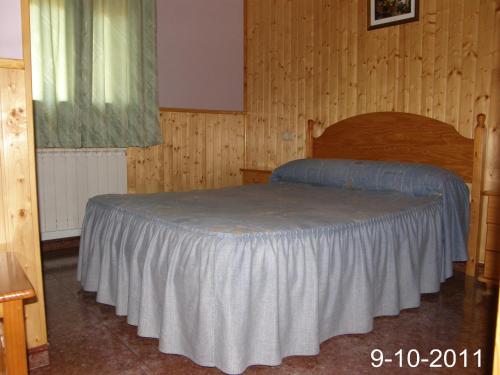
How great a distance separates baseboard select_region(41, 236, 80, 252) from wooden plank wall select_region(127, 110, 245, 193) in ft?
2.09

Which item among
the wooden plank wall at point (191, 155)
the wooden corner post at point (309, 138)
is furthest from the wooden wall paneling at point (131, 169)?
the wooden corner post at point (309, 138)

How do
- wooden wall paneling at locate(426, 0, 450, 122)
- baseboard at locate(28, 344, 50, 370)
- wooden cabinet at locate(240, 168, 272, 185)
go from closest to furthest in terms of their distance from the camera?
baseboard at locate(28, 344, 50, 370), wooden wall paneling at locate(426, 0, 450, 122), wooden cabinet at locate(240, 168, 272, 185)

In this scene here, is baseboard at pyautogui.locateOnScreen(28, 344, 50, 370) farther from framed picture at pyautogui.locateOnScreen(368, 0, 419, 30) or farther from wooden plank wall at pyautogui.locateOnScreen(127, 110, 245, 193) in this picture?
framed picture at pyautogui.locateOnScreen(368, 0, 419, 30)

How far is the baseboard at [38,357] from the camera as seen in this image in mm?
A: 1860

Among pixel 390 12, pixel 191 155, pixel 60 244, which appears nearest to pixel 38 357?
pixel 60 244

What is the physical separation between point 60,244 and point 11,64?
7.69 ft

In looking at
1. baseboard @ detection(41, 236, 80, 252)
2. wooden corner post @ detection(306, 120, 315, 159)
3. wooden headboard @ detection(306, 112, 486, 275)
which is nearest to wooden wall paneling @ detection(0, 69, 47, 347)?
baseboard @ detection(41, 236, 80, 252)

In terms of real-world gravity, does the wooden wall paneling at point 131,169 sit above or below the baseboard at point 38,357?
above

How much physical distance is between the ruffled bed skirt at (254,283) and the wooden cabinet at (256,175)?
2.06 m

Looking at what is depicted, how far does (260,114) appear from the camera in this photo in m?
4.70

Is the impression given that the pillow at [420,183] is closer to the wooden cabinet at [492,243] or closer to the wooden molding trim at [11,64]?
the wooden cabinet at [492,243]

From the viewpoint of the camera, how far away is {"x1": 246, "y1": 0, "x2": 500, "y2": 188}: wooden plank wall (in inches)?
119

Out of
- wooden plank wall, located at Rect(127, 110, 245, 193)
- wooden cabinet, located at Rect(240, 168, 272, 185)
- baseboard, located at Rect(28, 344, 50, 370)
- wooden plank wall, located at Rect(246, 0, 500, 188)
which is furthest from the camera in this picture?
wooden cabinet, located at Rect(240, 168, 272, 185)

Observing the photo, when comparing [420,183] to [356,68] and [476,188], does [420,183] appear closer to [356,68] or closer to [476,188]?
[476,188]
